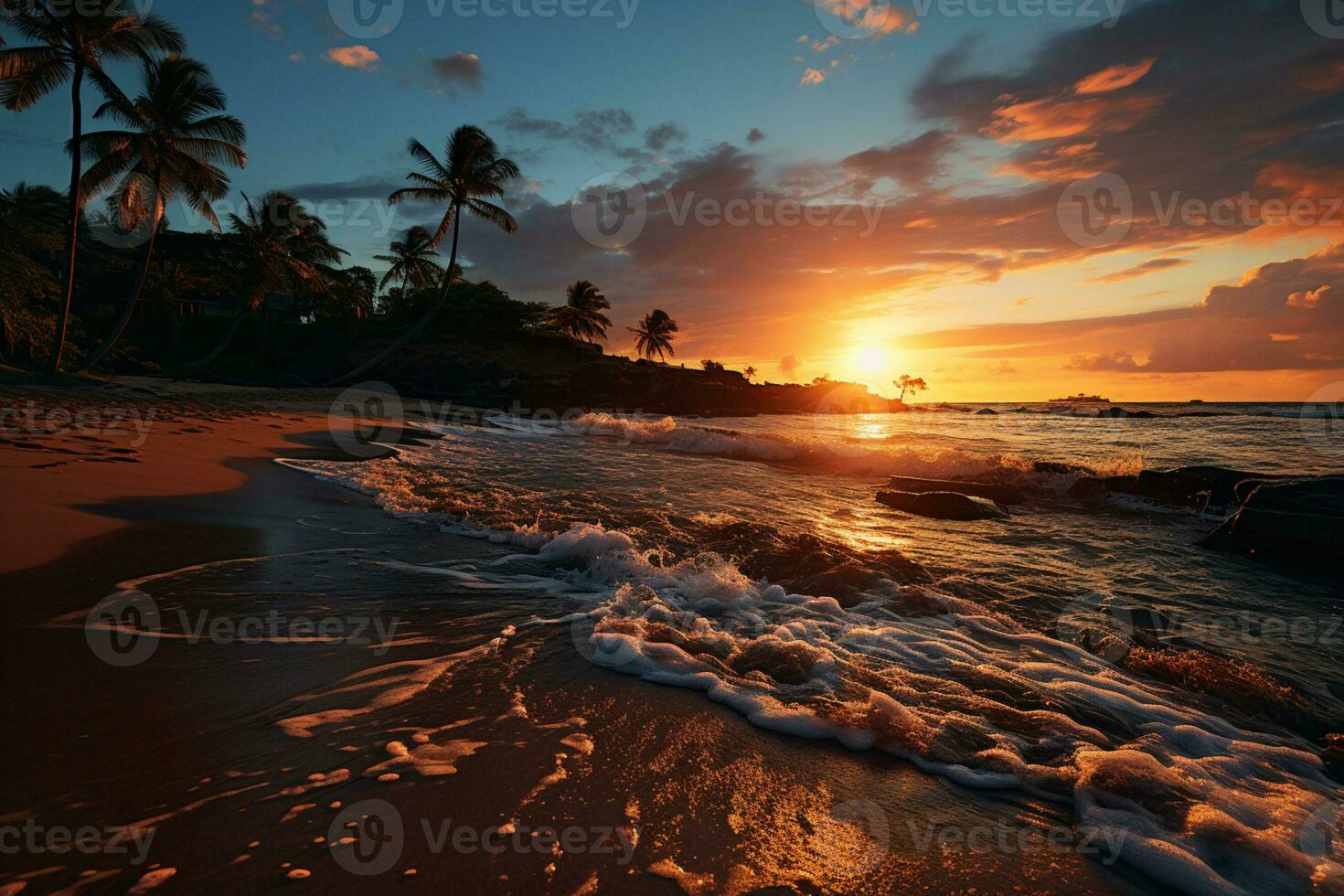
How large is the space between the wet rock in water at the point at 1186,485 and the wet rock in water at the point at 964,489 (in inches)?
77.9

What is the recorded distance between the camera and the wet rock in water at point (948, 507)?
9672 millimetres

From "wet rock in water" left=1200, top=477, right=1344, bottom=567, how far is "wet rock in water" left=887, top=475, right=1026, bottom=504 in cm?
331

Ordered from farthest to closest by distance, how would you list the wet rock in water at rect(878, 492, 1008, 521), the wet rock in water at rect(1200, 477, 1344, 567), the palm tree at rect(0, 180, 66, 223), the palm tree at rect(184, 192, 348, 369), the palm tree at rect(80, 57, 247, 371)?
the palm tree at rect(184, 192, 348, 369), the palm tree at rect(0, 180, 66, 223), the palm tree at rect(80, 57, 247, 371), the wet rock in water at rect(878, 492, 1008, 521), the wet rock in water at rect(1200, 477, 1344, 567)

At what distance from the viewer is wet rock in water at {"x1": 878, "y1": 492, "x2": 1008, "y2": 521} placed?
9672 millimetres

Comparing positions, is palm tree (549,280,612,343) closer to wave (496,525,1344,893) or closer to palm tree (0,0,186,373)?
palm tree (0,0,186,373)

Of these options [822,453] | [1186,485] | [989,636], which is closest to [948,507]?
[1186,485]

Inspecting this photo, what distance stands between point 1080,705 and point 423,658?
13.9 feet

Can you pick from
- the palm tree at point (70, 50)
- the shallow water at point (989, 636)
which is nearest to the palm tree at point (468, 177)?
the palm tree at point (70, 50)

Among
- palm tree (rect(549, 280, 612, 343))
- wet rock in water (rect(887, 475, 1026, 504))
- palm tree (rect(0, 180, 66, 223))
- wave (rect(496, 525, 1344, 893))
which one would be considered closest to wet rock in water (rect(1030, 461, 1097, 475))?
wet rock in water (rect(887, 475, 1026, 504))

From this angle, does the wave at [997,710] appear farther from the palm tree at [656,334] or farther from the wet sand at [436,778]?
the palm tree at [656,334]

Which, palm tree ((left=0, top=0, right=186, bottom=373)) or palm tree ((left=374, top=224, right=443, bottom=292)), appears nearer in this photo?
palm tree ((left=0, top=0, right=186, bottom=373))

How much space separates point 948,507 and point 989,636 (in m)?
5.86

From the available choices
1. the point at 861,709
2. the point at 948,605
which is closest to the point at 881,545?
the point at 948,605

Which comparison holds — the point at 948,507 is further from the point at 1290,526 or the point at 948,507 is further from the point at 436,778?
the point at 436,778
